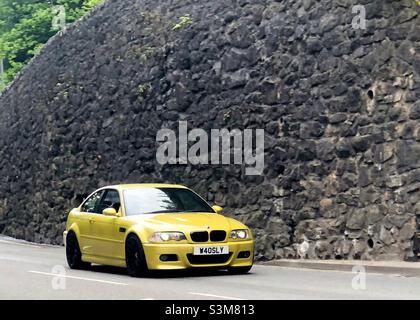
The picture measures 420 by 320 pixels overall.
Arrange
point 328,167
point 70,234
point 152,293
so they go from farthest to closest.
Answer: point 328,167 < point 70,234 < point 152,293

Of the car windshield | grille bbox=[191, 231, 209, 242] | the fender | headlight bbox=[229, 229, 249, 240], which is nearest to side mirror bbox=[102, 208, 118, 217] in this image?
the car windshield

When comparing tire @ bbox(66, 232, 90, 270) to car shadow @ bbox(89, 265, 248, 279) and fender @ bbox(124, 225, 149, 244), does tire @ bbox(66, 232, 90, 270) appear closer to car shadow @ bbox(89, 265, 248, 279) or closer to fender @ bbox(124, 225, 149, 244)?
car shadow @ bbox(89, 265, 248, 279)

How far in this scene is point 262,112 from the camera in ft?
71.5

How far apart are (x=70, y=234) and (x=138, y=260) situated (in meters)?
3.00

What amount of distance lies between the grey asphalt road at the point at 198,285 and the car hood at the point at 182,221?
29.7 inches

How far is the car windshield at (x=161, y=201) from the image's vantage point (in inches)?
661

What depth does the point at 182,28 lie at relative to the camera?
83.8 feet

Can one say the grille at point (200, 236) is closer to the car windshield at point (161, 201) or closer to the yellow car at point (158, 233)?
the yellow car at point (158, 233)

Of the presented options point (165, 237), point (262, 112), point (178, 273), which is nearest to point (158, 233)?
point (165, 237)

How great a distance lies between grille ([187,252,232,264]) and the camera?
51.7 feet

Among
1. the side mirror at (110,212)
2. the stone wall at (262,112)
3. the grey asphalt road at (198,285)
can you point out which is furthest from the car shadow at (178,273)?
the stone wall at (262,112)

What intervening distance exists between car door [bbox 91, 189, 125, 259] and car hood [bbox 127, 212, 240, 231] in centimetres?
43
